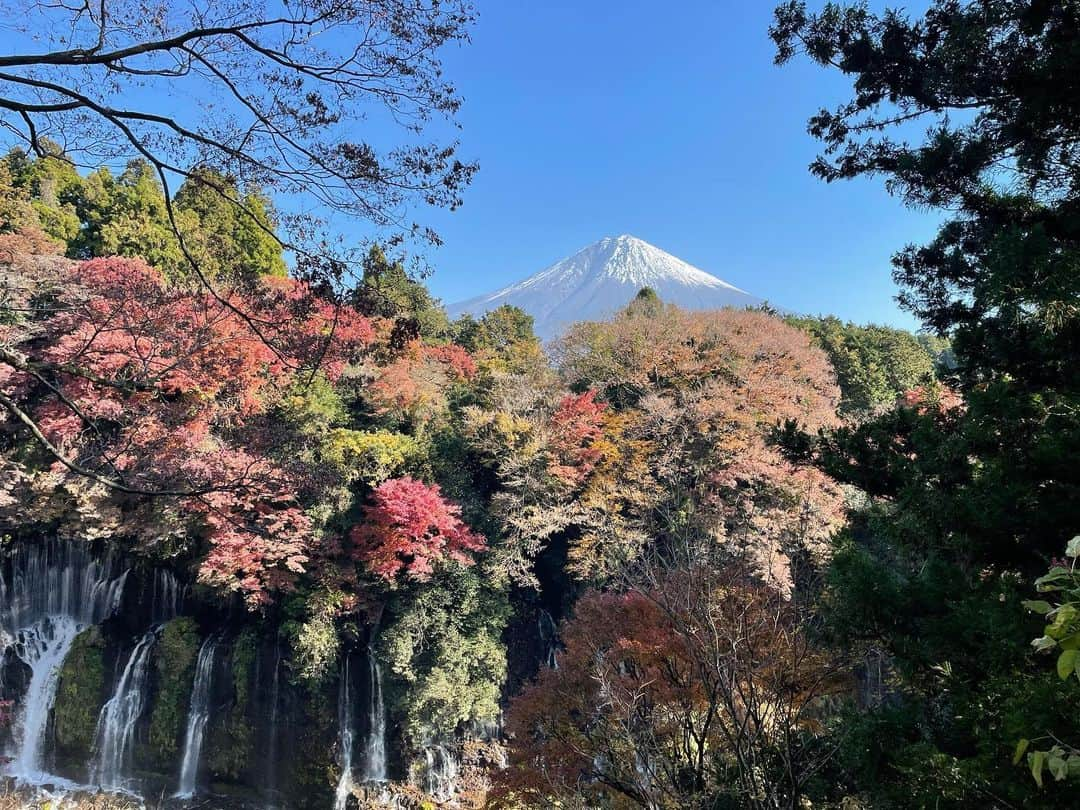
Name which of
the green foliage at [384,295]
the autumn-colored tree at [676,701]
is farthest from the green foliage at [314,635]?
the green foliage at [384,295]

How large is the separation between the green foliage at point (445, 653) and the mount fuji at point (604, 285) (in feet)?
122

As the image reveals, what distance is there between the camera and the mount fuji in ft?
166

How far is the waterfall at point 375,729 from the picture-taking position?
10375 millimetres

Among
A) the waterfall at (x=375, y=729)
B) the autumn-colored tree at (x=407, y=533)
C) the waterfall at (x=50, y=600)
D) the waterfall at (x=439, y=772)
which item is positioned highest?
the autumn-colored tree at (x=407, y=533)

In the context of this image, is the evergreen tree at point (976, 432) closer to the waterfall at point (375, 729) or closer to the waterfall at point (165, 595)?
the waterfall at point (375, 729)

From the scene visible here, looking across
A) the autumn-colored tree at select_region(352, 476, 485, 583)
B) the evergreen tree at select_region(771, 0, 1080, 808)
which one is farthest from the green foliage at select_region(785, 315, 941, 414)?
the evergreen tree at select_region(771, 0, 1080, 808)

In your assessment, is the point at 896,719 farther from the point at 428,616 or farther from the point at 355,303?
the point at 428,616

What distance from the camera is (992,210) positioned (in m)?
4.61

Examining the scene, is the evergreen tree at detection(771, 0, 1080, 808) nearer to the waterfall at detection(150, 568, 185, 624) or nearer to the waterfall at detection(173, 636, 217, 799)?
the waterfall at detection(173, 636, 217, 799)

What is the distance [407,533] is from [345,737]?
13.2 feet

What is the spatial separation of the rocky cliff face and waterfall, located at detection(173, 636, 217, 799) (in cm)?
2


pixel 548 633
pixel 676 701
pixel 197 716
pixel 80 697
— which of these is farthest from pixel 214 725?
pixel 676 701

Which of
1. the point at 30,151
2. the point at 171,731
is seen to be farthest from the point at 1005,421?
the point at 171,731

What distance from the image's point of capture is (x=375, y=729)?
10.6 metres
